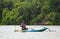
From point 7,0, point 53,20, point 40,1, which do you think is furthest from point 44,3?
point 7,0

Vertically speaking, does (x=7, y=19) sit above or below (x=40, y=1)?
below

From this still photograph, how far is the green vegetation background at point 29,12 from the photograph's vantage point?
10.1 meters

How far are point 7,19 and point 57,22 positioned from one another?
2.62 meters

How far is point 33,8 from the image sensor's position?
10125 mm

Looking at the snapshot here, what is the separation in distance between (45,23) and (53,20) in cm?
48

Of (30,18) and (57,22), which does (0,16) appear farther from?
(57,22)

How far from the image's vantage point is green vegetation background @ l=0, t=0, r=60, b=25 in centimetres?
1009

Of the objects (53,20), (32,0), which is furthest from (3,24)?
(53,20)

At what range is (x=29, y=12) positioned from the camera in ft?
33.2

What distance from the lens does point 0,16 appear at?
1017cm

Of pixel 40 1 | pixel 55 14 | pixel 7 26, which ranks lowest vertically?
pixel 7 26

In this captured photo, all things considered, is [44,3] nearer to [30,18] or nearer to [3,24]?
[30,18]

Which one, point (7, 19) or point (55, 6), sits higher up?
point (55, 6)

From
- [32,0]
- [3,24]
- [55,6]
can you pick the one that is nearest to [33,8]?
[32,0]
